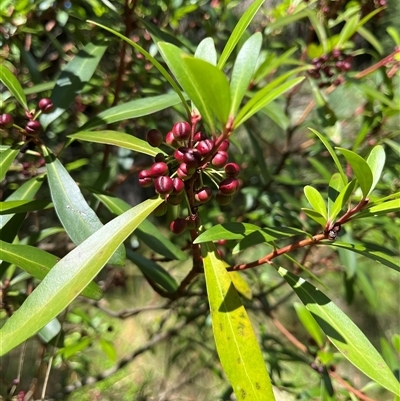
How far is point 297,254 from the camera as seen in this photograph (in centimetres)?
178

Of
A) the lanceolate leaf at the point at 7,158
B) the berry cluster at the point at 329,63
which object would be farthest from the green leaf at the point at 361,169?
the berry cluster at the point at 329,63

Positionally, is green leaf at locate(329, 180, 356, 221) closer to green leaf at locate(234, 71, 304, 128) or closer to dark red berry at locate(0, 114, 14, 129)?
green leaf at locate(234, 71, 304, 128)

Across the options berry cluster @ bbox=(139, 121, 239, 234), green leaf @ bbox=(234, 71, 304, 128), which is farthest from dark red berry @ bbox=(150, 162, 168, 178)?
green leaf @ bbox=(234, 71, 304, 128)

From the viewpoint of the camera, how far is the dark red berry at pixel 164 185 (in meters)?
0.54

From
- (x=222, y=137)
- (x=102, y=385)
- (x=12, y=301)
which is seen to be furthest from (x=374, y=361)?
(x=102, y=385)

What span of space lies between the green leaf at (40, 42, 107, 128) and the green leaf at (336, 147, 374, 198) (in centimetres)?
55

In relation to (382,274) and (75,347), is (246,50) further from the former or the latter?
(382,274)

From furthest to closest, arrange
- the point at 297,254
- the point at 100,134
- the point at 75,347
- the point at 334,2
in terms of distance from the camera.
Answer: the point at 297,254 → the point at 334,2 → the point at 75,347 → the point at 100,134

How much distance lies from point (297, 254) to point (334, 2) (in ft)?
3.10

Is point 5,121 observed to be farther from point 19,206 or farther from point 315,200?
point 315,200

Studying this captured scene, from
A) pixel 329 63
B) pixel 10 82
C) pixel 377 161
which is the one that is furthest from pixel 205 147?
pixel 329 63

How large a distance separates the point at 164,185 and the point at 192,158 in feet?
0.16

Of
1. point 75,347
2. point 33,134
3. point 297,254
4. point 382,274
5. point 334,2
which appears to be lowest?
point 382,274

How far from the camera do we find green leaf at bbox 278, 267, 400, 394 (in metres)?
0.54
